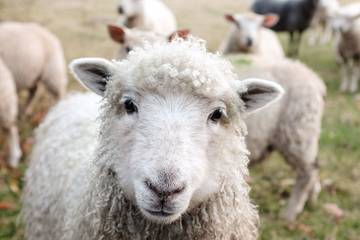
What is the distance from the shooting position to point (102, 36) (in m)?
10.8

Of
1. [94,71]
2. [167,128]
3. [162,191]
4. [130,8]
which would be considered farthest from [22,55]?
[162,191]

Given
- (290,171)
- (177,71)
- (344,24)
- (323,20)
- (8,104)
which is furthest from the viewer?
(323,20)

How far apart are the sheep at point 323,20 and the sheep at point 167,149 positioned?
9.00m

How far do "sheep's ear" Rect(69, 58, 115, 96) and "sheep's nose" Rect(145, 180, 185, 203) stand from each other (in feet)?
2.18

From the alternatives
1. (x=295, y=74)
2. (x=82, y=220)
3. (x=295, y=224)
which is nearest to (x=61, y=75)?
(x=295, y=74)

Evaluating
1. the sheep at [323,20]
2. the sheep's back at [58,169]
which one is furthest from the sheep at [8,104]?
the sheep at [323,20]

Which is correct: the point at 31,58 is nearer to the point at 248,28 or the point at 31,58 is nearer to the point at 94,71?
the point at 248,28

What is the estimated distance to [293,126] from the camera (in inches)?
164

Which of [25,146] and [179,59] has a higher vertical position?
[179,59]

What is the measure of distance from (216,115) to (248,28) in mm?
4800

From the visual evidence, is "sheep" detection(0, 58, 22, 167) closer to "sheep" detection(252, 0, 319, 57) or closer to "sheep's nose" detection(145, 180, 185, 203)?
"sheep's nose" detection(145, 180, 185, 203)

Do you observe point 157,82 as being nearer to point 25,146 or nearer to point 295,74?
point 295,74

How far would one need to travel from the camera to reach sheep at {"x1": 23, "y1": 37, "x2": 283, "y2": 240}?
6.10 ft

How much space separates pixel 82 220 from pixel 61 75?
12.4 ft
